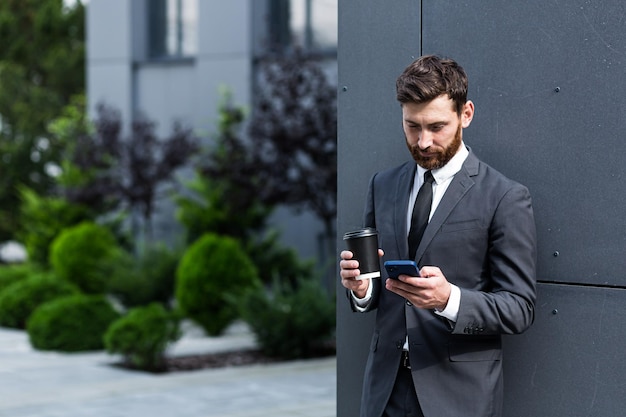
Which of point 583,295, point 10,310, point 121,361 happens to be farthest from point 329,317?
point 583,295

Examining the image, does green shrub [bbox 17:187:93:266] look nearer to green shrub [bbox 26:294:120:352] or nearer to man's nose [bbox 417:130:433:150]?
green shrub [bbox 26:294:120:352]

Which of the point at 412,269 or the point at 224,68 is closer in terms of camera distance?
the point at 412,269

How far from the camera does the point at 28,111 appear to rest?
87.6 ft

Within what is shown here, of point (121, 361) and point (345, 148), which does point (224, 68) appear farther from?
point (345, 148)

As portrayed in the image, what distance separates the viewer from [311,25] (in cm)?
1527

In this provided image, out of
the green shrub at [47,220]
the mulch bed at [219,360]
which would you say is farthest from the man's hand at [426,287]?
the green shrub at [47,220]

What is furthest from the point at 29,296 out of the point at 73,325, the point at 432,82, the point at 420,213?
the point at 432,82

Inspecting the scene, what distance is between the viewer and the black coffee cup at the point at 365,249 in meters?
3.40

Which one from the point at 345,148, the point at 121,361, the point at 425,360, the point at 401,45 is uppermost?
the point at 401,45

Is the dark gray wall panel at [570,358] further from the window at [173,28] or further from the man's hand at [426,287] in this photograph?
the window at [173,28]

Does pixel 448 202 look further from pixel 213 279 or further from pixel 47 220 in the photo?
pixel 47 220

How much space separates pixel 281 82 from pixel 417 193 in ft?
28.1

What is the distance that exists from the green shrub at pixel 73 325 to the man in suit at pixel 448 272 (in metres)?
9.11

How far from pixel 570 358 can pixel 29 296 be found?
38.1 ft
